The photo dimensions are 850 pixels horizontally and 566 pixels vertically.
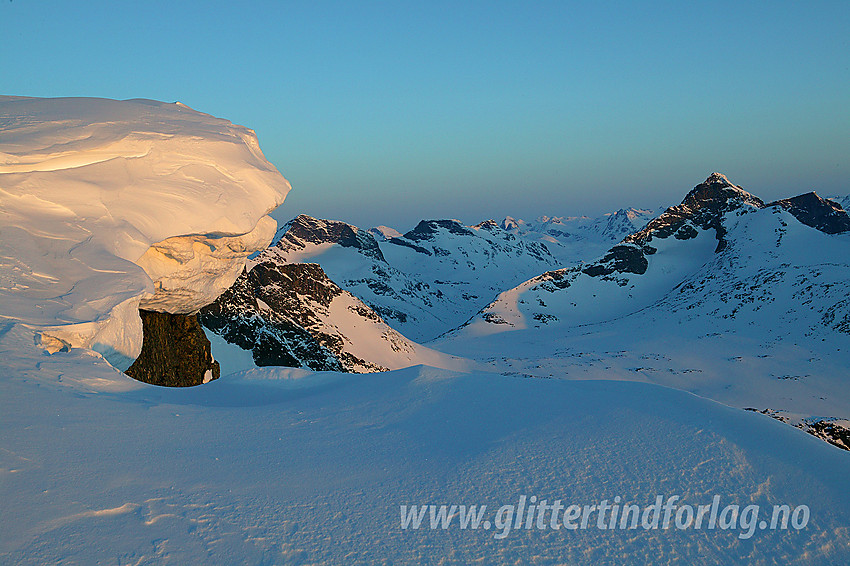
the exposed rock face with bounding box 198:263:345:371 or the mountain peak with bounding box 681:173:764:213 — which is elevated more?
the mountain peak with bounding box 681:173:764:213

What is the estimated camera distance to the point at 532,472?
613 cm

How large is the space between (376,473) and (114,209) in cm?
1023

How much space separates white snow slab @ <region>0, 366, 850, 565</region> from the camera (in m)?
4.68

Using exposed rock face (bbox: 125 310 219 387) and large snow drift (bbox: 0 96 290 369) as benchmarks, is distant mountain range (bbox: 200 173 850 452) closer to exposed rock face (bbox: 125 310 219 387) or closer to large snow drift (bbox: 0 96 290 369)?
exposed rock face (bbox: 125 310 219 387)

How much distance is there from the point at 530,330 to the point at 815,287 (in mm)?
38827

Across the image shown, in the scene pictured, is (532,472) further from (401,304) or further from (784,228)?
(401,304)

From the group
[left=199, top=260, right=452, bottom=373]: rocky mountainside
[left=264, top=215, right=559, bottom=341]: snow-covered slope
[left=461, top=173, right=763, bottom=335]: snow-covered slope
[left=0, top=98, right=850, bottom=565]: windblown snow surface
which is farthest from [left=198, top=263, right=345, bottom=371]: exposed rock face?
[left=264, top=215, right=559, bottom=341]: snow-covered slope

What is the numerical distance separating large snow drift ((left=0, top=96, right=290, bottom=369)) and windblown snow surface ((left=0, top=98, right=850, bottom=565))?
0.08 metres

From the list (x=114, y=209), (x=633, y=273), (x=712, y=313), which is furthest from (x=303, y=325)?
(x=633, y=273)

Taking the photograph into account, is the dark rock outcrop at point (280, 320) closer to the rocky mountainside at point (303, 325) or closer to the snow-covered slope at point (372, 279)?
the rocky mountainside at point (303, 325)

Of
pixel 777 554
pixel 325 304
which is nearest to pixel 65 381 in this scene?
pixel 777 554

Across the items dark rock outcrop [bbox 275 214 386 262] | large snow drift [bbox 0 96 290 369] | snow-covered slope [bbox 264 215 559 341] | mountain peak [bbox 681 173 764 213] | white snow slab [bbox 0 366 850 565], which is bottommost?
snow-covered slope [bbox 264 215 559 341]

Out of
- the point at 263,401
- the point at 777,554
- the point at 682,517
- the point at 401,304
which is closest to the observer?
the point at 777,554

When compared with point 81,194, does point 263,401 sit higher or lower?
lower
